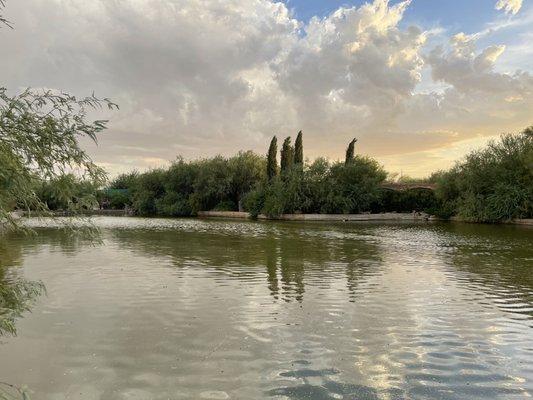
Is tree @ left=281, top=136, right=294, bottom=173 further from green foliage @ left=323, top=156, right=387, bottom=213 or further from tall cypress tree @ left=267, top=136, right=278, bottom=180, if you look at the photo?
green foliage @ left=323, top=156, right=387, bottom=213

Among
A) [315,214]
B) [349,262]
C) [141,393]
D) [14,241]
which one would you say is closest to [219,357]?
[141,393]

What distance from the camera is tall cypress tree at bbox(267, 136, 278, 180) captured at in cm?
6116

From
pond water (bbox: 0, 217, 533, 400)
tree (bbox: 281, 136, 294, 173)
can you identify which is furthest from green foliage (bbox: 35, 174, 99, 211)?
tree (bbox: 281, 136, 294, 173)

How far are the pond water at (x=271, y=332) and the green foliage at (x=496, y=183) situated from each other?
33294 mm

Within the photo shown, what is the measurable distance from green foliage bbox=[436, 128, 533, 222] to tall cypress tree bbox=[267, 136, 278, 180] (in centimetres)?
1948

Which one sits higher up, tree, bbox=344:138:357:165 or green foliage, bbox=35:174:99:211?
tree, bbox=344:138:357:165

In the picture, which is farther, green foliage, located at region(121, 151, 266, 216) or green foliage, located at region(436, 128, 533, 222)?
green foliage, located at region(121, 151, 266, 216)

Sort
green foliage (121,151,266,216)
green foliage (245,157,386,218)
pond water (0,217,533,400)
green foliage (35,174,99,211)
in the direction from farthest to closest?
green foliage (121,151,266,216) < green foliage (245,157,386,218) < pond water (0,217,533,400) < green foliage (35,174,99,211)

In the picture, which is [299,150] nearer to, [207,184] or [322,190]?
[322,190]

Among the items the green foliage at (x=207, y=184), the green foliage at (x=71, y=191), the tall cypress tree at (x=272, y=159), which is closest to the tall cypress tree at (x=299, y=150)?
the tall cypress tree at (x=272, y=159)

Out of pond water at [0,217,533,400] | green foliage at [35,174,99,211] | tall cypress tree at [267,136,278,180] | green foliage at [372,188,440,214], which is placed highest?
tall cypress tree at [267,136,278,180]

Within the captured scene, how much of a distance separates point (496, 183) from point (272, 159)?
25.4 metres

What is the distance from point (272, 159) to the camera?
6197cm

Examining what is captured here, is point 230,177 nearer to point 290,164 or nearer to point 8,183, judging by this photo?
point 290,164
